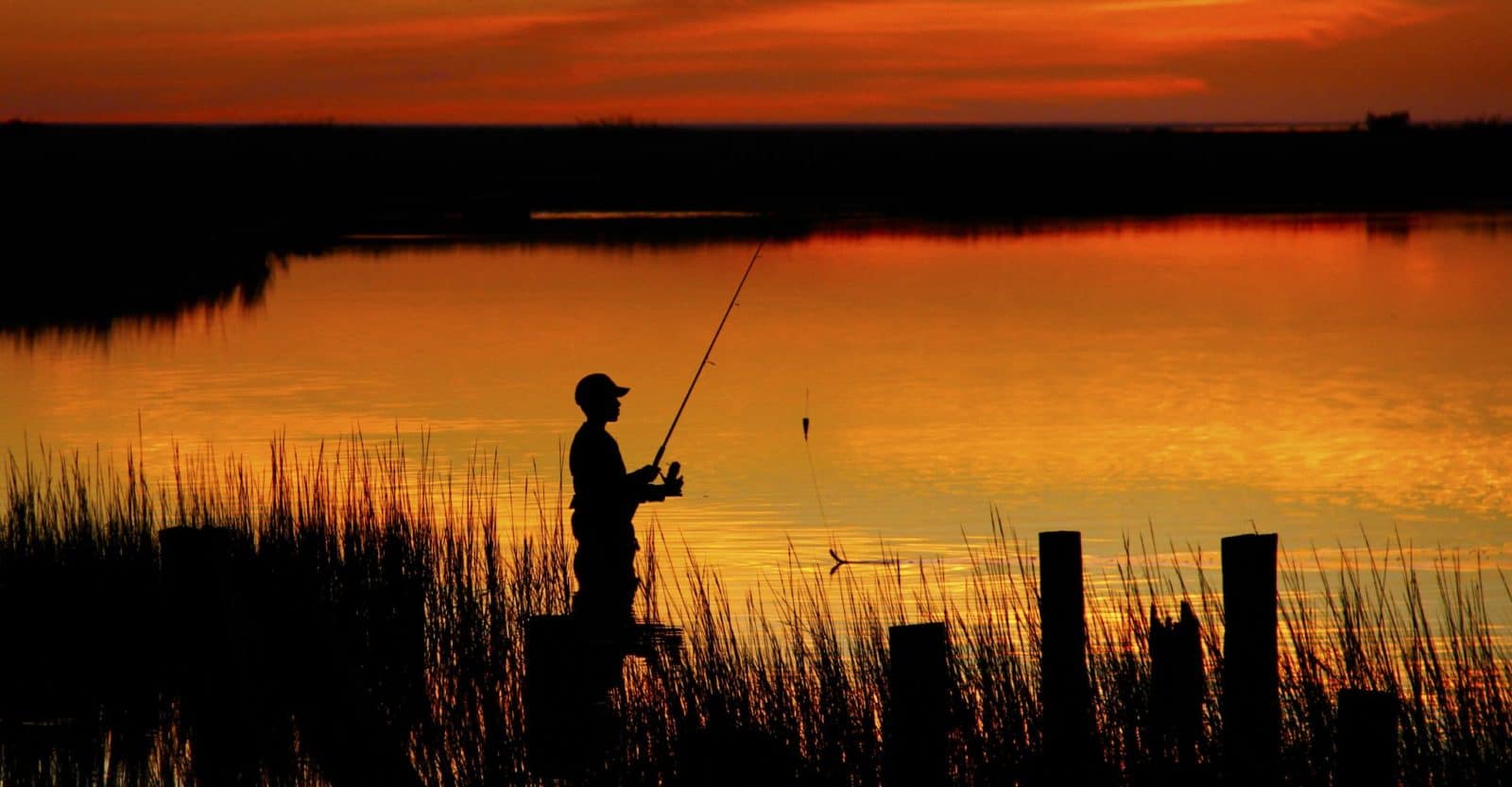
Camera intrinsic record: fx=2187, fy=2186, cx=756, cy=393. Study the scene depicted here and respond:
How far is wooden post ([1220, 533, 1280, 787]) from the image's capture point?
659 cm

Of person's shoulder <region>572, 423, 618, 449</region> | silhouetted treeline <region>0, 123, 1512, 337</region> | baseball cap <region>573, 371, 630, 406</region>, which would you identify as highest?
silhouetted treeline <region>0, 123, 1512, 337</region>

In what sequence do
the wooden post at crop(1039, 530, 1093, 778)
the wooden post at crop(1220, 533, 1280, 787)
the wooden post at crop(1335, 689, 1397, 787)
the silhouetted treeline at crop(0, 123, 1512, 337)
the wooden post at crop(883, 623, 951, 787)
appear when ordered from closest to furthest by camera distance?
the wooden post at crop(1335, 689, 1397, 787) → the wooden post at crop(883, 623, 951, 787) → the wooden post at crop(1220, 533, 1280, 787) → the wooden post at crop(1039, 530, 1093, 778) → the silhouetted treeline at crop(0, 123, 1512, 337)

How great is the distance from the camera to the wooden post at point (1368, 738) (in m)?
5.46

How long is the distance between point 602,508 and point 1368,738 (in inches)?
197

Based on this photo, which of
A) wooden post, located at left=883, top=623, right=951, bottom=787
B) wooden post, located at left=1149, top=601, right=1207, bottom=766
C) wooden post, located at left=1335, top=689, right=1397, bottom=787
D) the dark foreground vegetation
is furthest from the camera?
the dark foreground vegetation

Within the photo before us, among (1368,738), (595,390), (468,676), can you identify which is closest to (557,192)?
(595,390)

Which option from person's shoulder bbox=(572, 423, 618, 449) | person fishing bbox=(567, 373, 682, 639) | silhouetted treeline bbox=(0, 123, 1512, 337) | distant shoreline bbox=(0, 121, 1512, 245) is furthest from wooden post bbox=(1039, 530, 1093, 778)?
distant shoreline bbox=(0, 121, 1512, 245)

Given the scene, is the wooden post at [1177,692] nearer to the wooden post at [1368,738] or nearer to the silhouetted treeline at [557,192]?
the wooden post at [1368,738]

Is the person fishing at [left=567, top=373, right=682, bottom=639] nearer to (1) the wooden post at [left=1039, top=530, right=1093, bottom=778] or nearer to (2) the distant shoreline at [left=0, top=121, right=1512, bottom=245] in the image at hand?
(1) the wooden post at [left=1039, top=530, right=1093, bottom=778]

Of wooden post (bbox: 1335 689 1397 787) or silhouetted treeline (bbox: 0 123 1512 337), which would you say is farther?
silhouetted treeline (bbox: 0 123 1512 337)

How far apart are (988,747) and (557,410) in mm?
15135

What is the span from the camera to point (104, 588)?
1062 cm

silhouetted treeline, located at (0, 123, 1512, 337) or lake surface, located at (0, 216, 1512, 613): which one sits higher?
silhouetted treeline, located at (0, 123, 1512, 337)

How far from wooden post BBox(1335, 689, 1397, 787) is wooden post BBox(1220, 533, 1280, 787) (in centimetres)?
101
